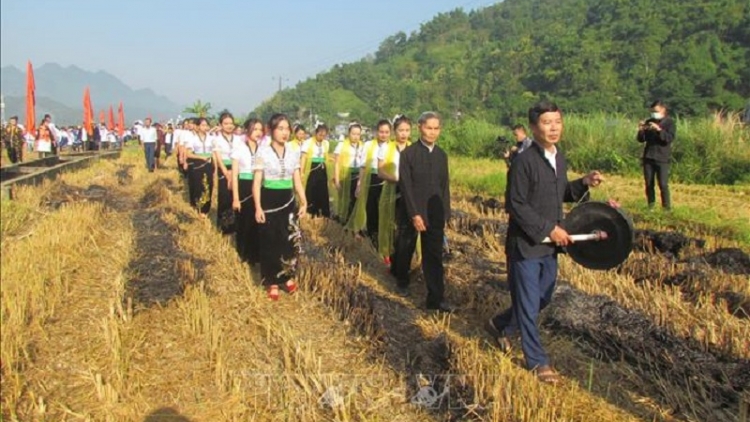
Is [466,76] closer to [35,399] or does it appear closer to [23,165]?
[23,165]

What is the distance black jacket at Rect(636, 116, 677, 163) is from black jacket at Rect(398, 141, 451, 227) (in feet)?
14.5

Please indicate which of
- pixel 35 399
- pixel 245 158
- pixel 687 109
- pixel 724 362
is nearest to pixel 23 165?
pixel 245 158

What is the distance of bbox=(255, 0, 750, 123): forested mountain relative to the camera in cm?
4466

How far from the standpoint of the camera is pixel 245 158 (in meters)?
7.07

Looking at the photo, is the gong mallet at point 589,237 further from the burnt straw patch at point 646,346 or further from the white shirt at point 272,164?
the white shirt at point 272,164

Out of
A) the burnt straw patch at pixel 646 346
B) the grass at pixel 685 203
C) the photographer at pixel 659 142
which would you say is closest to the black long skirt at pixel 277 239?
the burnt straw patch at pixel 646 346

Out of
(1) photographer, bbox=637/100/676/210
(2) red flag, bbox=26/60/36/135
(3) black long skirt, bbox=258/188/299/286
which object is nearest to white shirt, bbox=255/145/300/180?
(3) black long skirt, bbox=258/188/299/286

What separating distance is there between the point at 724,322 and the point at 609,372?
3.85ft

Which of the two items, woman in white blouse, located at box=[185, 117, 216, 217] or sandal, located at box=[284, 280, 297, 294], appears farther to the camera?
woman in white blouse, located at box=[185, 117, 216, 217]

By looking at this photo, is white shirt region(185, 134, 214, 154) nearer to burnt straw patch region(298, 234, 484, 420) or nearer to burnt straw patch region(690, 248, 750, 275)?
burnt straw patch region(298, 234, 484, 420)

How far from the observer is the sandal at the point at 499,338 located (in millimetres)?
4215

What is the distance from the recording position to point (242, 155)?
7.03m

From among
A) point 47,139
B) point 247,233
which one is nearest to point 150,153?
point 47,139

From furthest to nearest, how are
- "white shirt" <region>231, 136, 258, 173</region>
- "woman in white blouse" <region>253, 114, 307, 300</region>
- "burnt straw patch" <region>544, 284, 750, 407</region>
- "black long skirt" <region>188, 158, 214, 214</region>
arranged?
"black long skirt" <region>188, 158, 214, 214</region> < "white shirt" <region>231, 136, 258, 173</region> < "woman in white blouse" <region>253, 114, 307, 300</region> < "burnt straw patch" <region>544, 284, 750, 407</region>
